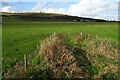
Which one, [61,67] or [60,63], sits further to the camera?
[60,63]

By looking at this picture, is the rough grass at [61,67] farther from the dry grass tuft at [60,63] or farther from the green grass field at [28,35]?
the green grass field at [28,35]

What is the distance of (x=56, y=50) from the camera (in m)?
8.88

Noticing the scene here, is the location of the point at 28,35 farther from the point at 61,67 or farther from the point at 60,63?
the point at 61,67

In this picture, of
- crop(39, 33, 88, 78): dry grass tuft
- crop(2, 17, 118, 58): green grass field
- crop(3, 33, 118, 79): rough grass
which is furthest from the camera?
crop(2, 17, 118, 58): green grass field

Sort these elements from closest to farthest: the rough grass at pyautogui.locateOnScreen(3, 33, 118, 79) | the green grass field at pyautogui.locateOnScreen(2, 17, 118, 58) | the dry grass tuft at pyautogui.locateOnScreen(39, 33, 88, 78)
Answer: the rough grass at pyautogui.locateOnScreen(3, 33, 118, 79) < the dry grass tuft at pyautogui.locateOnScreen(39, 33, 88, 78) < the green grass field at pyautogui.locateOnScreen(2, 17, 118, 58)

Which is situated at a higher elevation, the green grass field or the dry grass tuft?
the green grass field

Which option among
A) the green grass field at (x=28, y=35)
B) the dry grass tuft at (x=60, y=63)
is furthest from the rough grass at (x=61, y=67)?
the green grass field at (x=28, y=35)

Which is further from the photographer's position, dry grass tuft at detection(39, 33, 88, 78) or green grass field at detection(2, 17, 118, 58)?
green grass field at detection(2, 17, 118, 58)

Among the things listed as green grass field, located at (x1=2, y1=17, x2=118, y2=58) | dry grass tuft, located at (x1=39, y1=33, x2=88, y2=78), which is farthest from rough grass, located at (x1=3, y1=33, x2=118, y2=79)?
green grass field, located at (x1=2, y1=17, x2=118, y2=58)

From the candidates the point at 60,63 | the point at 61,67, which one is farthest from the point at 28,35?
the point at 61,67

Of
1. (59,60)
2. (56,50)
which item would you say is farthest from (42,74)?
(56,50)

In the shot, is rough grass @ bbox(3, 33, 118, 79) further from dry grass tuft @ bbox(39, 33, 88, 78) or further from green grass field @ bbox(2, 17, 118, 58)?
green grass field @ bbox(2, 17, 118, 58)

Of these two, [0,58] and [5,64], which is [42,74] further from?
[0,58]

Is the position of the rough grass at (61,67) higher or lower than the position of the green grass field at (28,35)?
lower
